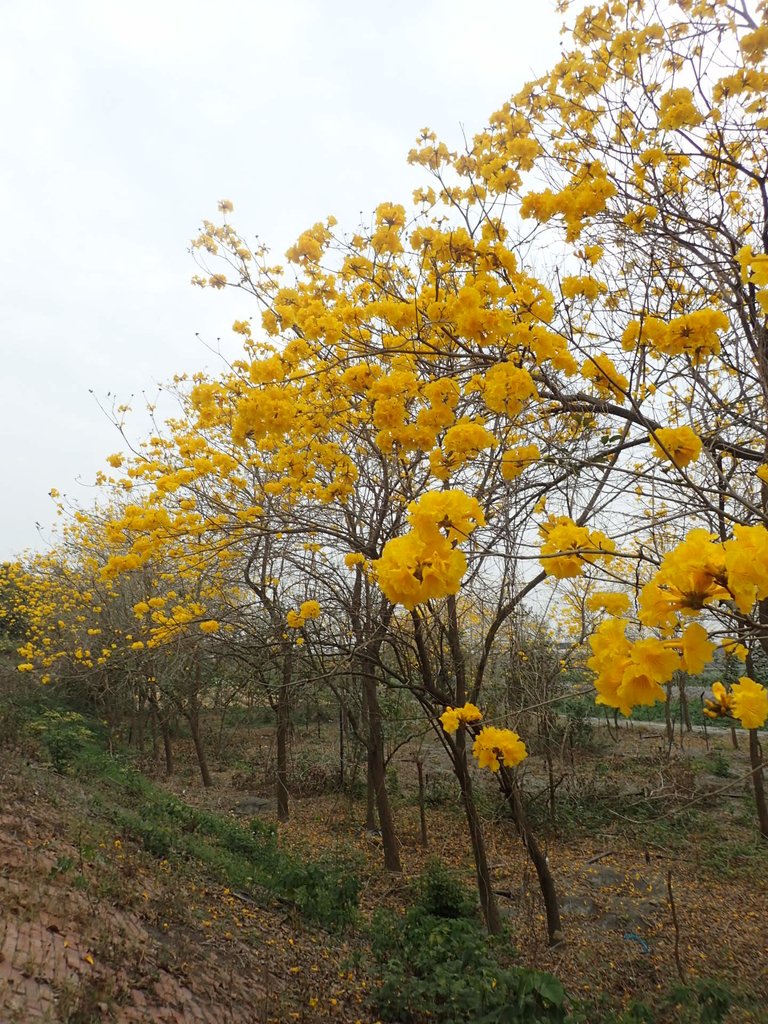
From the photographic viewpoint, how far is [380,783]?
6.95m

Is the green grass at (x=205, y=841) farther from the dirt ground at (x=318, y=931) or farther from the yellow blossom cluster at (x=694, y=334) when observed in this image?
the yellow blossom cluster at (x=694, y=334)

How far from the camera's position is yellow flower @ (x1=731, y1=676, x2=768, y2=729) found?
4.88 feet

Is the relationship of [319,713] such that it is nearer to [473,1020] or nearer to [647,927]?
[647,927]

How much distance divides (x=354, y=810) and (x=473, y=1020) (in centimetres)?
728

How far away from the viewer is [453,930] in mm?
4461

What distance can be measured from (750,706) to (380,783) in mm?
6181

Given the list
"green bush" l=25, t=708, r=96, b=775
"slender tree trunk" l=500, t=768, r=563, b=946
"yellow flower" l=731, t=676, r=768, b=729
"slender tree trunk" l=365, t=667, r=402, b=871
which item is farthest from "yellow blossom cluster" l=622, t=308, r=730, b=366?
"green bush" l=25, t=708, r=96, b=775

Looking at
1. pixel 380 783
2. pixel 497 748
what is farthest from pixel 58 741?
pixel 497 748

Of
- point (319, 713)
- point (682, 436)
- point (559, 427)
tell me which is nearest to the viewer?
point (682, 436)

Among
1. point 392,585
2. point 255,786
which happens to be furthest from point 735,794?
point 392,585

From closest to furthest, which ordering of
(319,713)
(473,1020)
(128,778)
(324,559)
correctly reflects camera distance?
(473,1020), (324,559), (128,778), (319,713)

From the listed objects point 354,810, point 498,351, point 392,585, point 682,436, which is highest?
point 498,351

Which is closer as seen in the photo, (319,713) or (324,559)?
(324,559)

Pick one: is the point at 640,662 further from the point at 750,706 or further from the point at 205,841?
the point at 205,841
